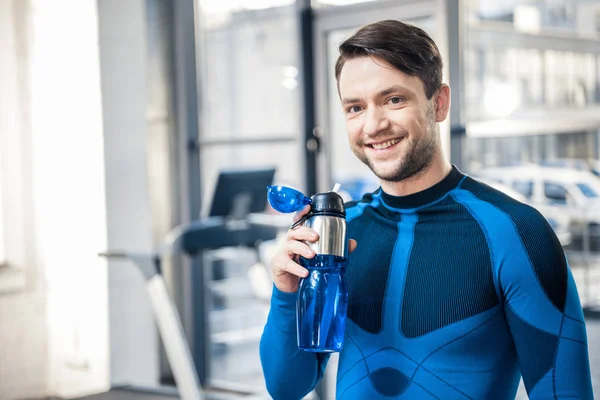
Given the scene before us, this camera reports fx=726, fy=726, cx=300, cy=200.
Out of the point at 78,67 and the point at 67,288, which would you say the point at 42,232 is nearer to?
the point at 67,288

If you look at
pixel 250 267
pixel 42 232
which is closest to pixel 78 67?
pixel 42 232

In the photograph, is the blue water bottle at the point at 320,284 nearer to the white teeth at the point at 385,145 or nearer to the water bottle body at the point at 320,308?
the water bottle body at the point at 320,308

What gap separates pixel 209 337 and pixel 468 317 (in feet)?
11.2

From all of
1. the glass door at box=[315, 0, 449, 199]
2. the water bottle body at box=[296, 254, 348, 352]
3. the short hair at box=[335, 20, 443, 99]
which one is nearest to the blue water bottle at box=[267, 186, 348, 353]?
the water bottle body at box=[296, 254, 348, 352]

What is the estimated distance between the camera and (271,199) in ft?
3.47

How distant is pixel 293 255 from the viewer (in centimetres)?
105

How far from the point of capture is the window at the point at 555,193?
2957mm

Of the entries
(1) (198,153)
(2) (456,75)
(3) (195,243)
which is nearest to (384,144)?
(2) (456,75)

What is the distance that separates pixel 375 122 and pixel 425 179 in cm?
15

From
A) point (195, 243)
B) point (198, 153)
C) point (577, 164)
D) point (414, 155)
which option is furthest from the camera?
point (198, 153)

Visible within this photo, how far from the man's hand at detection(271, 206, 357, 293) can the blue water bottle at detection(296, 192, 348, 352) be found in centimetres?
1

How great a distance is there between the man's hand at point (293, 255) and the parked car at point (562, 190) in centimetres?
208

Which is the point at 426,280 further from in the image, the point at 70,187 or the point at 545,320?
the point at 70,187

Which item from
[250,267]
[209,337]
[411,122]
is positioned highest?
[411,122]
